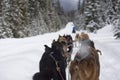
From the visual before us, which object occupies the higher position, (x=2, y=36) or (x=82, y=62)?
(x=82, y=62)

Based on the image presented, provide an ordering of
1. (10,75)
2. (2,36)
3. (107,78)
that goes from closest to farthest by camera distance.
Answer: (10,75), (107,78), (2,36)

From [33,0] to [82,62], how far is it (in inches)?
2447

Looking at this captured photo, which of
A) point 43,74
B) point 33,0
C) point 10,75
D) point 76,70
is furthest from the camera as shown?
point 33,0

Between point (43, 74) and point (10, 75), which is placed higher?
point (43, 74)

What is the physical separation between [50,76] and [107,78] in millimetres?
4860

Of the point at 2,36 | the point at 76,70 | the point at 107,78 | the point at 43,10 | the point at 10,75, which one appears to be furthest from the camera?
the point at 43,10

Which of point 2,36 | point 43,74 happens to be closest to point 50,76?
point 43,74

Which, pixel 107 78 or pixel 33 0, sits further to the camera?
pixel 33 0

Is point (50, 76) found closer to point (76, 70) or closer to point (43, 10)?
point (76, 70)

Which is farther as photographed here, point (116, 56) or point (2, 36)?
point (2, 36)

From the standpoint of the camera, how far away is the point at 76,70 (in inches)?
274

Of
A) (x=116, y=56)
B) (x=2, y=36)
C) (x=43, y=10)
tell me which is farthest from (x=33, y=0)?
(x=116, y=56)

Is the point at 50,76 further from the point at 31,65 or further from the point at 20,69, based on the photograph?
the point at 31,65

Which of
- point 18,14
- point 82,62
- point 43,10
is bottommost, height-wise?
point 43,10
